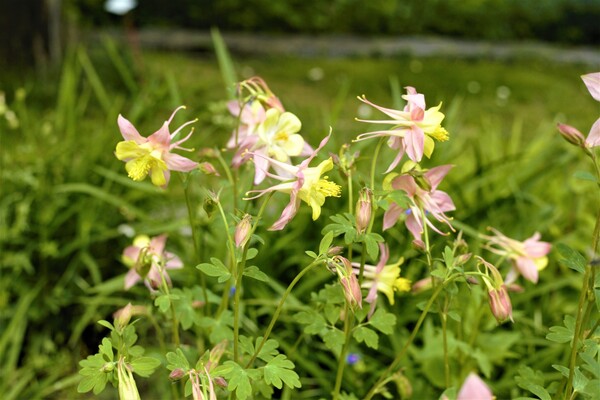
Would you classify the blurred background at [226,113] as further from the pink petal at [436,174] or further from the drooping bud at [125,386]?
the drooping bud at [125,386]

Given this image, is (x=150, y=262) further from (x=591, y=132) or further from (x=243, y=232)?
(x=591, y=132)

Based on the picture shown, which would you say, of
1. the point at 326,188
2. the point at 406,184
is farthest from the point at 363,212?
the point at 406,184

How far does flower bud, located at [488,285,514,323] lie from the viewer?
108 centimetres

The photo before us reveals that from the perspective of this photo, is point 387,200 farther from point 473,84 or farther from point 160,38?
point 160,38

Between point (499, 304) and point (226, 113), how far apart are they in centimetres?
178

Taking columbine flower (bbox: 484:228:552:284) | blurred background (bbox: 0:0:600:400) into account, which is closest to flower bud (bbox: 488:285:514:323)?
blurred background (bbox: 0:0:600:400)

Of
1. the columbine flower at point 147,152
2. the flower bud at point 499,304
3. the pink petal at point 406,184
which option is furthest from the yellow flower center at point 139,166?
the flower bud at point 499,304

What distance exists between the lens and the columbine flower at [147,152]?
3.68 ft

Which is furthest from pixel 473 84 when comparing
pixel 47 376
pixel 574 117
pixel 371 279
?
pixel 371 279

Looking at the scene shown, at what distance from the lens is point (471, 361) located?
5.53 ft

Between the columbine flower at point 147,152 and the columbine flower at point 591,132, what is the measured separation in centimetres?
50

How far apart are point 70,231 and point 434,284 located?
1.42m

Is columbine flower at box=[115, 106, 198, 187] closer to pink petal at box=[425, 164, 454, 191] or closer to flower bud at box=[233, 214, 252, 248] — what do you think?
flower bud at box=[233, 214, 252, 248]

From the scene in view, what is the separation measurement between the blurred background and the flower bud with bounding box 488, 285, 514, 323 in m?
0.19
